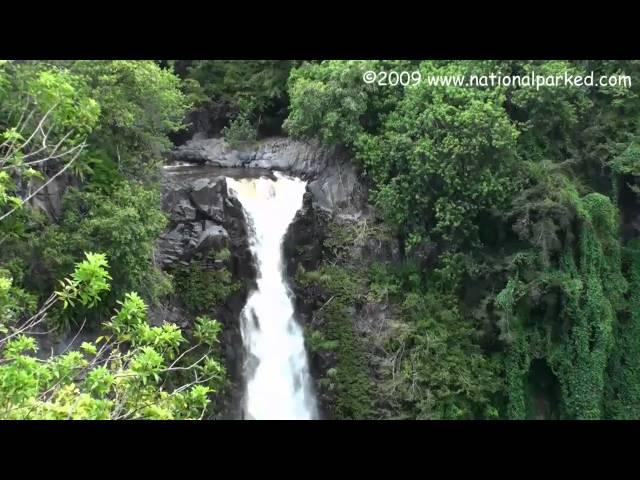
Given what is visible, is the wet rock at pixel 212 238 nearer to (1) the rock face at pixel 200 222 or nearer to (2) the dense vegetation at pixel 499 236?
(1) the rock face at pixel 200 222

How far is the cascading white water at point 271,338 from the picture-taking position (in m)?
9.95

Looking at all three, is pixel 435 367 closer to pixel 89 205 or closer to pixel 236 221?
pixel 236 221

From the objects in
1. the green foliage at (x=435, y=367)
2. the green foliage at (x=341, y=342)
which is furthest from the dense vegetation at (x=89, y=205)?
the green foliage at (x=435, y=367)

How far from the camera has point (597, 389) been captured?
9.96 metres

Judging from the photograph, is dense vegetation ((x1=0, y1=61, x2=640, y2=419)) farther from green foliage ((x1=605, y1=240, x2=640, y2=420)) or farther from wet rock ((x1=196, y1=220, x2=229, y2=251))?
wet rock ((x1=196, y1=220, x2=229, y2=251))

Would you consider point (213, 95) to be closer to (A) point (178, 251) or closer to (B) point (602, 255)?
(A) point (178, 251)

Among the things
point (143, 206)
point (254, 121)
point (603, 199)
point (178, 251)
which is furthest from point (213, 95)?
point (603, 199)

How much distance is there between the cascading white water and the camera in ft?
32.6

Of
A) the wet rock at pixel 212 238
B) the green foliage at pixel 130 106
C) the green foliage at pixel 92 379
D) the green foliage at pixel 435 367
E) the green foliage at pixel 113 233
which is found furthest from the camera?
the wet rock at pixel 212 238

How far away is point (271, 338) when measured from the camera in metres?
10.1

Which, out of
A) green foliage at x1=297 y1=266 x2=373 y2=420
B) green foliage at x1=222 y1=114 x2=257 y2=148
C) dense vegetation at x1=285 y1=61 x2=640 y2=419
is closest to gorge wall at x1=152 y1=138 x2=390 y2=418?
green foliage at x1=297 y1=266 x2=373 y2=420

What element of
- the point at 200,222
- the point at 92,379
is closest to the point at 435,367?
the point at 200,222

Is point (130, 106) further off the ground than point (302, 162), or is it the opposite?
point (302, 162)

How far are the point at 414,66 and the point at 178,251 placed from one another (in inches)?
211
